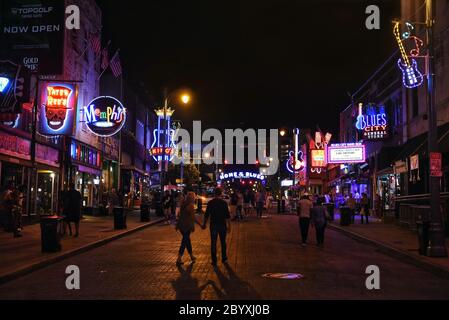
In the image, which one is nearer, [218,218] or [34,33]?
[218,218]

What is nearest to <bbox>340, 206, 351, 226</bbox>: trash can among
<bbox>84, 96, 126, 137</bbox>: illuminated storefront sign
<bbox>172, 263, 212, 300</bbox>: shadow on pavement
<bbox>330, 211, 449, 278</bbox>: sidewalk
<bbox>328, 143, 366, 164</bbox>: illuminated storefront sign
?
<bbox>330, 211, 449, 278</bbox>: sidewalk

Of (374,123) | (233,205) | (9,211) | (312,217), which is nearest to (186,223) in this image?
(312,217)

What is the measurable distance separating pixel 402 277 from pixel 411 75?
47.3ft

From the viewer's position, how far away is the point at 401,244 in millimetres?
18219

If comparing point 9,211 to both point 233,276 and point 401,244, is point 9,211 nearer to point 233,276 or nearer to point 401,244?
point 233,276

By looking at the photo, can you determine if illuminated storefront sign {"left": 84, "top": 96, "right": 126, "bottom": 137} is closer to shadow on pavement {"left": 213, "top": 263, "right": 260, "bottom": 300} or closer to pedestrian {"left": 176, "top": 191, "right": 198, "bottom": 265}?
pedestrian {"left": 176, "top": 191, "right": 198, "bottom": 265}

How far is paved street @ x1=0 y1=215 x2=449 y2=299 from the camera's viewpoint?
9.63m

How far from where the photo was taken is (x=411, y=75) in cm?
2422

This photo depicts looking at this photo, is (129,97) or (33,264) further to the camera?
(129,97)

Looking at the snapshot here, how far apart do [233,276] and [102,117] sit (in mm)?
19968

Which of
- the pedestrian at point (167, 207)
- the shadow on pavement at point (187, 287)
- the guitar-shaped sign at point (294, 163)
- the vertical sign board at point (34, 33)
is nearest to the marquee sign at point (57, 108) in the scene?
the vertical sign board at point (34, 33)

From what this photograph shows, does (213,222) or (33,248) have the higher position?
(213,222)
